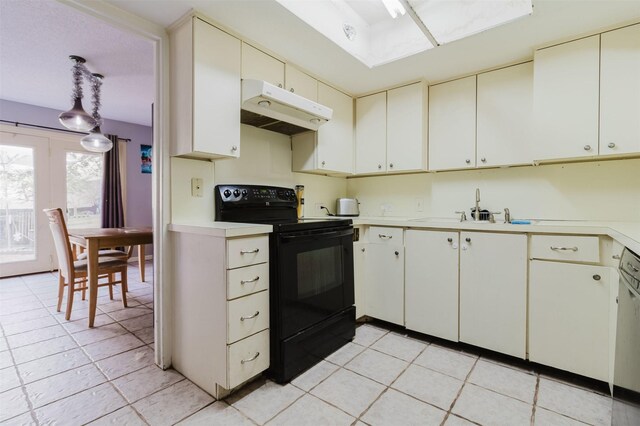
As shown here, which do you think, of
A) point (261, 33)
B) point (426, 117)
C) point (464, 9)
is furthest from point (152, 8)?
point (426, 117)

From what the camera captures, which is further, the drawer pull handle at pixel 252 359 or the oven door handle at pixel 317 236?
the oven door handle at pixel 317 236

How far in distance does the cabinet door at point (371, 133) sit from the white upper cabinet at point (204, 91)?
140 centimetres

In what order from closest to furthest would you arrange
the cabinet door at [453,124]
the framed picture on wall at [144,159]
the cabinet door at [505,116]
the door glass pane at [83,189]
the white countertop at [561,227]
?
the white countertop at [561,227] → the cabinet door at [505,116] → the cabinet door at [453,124] → the door glass pane at [83,189] → the framed picture on wall at [144,159]

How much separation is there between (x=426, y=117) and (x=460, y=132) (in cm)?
33

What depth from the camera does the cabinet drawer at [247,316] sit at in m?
1.51

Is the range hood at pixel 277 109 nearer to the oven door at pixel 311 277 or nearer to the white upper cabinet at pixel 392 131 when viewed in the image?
the white upper cabinet at pixel 392 131

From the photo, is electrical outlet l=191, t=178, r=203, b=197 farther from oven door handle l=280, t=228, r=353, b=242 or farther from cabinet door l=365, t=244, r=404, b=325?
cabinet door l=365, t=244, r=404, b=325

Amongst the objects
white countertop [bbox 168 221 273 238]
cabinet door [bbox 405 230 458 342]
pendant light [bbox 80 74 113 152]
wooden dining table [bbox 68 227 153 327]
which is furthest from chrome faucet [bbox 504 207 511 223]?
pendant light [bbox 80 74 113 152]

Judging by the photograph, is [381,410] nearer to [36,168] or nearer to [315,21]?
[315,21]

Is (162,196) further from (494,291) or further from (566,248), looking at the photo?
(566,248)

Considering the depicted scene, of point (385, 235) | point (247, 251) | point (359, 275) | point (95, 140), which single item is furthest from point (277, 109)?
point (95, 140)

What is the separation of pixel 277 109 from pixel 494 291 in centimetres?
190

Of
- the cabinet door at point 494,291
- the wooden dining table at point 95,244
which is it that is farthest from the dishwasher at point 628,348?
the wooden dining table at point 95,244

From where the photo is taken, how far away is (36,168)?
4184mm
